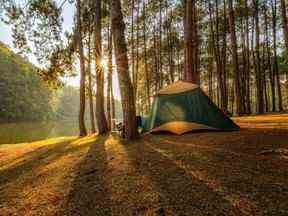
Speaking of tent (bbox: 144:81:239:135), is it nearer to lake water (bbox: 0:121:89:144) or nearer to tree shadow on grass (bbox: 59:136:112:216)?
tree shadow on grass (bbox: 59:136:112:216)

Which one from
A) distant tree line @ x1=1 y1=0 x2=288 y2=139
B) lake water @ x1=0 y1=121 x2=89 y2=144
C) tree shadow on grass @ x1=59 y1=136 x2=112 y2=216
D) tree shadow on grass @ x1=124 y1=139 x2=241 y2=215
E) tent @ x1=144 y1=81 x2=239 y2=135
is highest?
distant tree line @ x1=1 y1=0 x2=288 y2=139

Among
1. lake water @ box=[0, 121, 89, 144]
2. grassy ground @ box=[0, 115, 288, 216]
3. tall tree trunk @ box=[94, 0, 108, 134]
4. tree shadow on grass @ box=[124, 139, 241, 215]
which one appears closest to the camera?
tree shadow on grass @ box=[124, 139, 241, 215]

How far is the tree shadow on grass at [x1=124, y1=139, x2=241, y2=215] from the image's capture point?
267 centimetres

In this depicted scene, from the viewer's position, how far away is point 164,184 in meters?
3.53

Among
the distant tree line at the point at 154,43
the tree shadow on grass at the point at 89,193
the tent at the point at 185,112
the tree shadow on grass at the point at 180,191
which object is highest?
the distant tree line at the point at 154,43

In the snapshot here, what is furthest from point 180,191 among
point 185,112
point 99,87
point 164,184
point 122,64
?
point 99,87

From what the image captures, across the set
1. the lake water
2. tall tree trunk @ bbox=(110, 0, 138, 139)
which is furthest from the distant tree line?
the lake water

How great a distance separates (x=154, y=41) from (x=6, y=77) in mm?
54764

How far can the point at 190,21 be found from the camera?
434 inches

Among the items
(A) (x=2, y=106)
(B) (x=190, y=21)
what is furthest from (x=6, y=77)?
(B) (x=190, y=21)

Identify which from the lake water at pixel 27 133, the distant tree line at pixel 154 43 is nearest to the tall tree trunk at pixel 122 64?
the distant tree line at pixel 154 43

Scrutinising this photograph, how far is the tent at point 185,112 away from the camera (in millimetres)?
8469

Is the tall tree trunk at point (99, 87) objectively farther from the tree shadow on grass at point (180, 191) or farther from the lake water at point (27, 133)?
the lake water at point (27, 133)

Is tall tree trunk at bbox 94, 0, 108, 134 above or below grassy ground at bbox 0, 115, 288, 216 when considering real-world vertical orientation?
above
